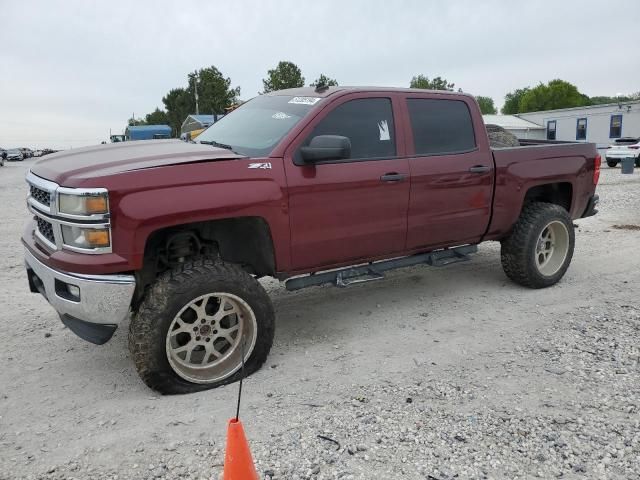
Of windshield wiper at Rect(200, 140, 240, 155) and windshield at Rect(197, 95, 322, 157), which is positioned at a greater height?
windshield at Rect(197, 95, 322, 157)

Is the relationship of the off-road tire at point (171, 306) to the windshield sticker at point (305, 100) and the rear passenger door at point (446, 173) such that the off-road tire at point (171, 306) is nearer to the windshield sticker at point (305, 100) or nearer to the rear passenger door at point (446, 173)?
the windshield sticker at point (305, 100)

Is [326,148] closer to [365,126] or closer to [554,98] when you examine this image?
[365,126]

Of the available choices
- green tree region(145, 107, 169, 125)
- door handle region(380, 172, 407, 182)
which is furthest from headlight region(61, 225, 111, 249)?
green tree region(145, 107, 169, 125)

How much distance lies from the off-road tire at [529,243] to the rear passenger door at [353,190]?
1.52m

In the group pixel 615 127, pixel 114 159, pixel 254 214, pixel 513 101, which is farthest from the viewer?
pixel 513 101

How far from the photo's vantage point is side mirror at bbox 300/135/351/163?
3.83m

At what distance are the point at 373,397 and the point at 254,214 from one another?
1467 millimetres

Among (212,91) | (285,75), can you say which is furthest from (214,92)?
(285,75)

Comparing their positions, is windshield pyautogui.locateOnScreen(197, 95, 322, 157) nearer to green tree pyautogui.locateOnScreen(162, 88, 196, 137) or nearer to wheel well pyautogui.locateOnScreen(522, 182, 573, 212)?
wheel well pyautogui.locateOnScreen(522, 182, 573, 212)

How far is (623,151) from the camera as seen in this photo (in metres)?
23.3

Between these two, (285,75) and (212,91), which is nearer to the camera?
(285,75)

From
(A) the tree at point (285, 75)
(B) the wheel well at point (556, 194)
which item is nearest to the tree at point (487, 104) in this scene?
(A) the tree at point (285, 75)

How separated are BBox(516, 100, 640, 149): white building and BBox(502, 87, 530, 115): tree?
62.3 metres

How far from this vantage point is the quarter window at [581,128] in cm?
3644
